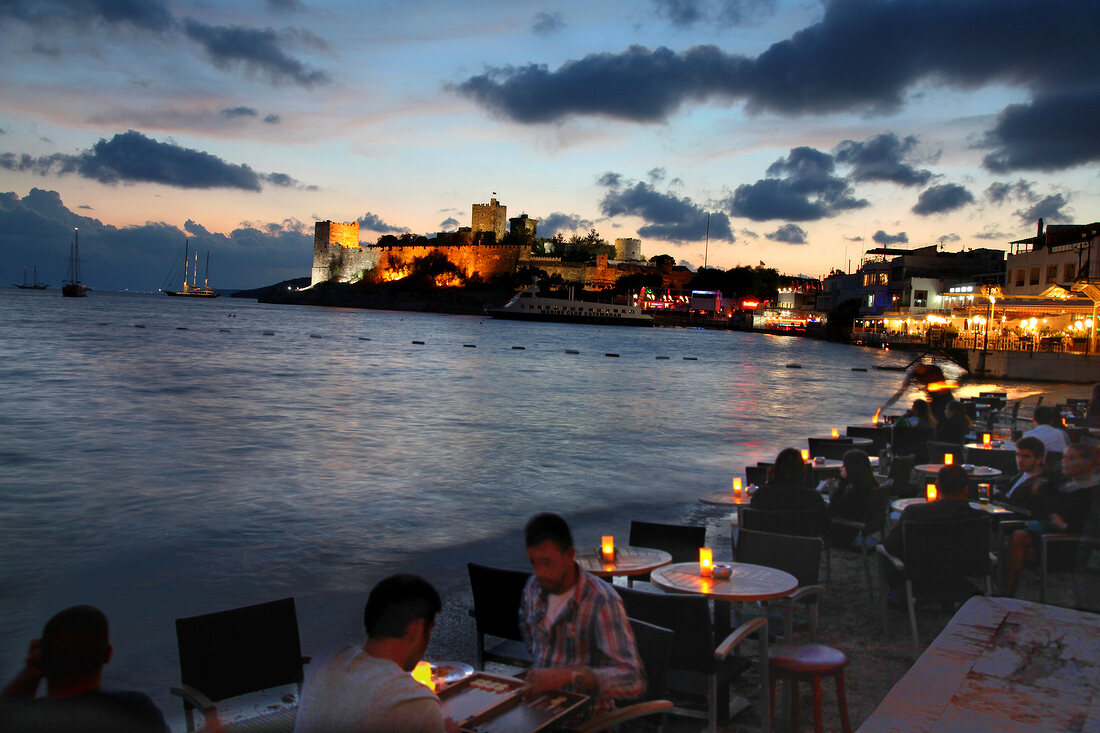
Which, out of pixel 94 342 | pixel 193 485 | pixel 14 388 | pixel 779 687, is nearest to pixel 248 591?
pixel 779 687

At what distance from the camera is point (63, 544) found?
743 cm

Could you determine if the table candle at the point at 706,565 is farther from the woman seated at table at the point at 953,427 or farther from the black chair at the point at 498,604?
the woman seated at table at the point at 953,427

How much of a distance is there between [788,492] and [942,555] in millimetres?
923

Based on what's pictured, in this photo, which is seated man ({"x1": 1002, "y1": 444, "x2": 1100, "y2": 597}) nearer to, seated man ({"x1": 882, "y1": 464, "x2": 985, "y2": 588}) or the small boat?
seated man ({"x1": 882, "y1": 464, "x2": 985, "y2": 588})

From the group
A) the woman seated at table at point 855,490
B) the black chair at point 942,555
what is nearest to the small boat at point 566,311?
the woman seated at table at point 855,490

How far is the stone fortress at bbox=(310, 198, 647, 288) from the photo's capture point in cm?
11869

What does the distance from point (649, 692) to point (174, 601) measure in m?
4.31

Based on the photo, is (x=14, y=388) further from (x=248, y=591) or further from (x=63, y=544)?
(x=248, y=591)

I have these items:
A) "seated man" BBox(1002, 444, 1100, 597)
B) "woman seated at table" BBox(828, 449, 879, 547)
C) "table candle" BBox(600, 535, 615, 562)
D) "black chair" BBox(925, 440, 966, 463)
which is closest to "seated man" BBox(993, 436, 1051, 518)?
"seated man" BBox(1002, 444, 1100, 597)

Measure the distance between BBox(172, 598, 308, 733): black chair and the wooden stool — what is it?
1870 millimetres

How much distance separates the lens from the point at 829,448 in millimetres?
7730

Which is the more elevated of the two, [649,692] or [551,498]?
[649,692]

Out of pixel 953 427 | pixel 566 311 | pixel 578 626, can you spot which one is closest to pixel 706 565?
pixel 578 626

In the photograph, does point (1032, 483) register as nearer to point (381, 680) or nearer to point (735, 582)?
point (735, 582)
